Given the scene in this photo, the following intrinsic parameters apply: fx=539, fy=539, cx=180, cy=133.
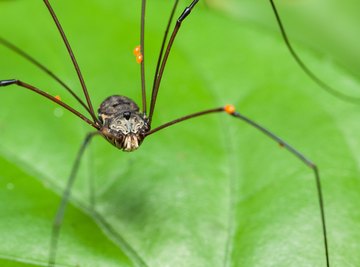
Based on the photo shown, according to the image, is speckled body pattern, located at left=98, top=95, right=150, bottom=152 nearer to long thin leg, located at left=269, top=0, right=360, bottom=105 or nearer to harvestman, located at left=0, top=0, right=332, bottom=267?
harvestman, located at left=0, top=0, right=332, bottom=267

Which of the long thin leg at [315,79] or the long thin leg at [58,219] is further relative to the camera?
the long thin leg at [315,79]

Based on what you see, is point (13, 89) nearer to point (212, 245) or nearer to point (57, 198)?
point (57, 198)

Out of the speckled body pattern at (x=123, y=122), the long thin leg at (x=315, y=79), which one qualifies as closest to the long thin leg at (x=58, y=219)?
the speckled body pattern at (x=123, y=122)

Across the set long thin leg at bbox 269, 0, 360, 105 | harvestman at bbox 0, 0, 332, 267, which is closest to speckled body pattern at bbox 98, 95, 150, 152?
harvestman at bbox 0, 0, 332, 267

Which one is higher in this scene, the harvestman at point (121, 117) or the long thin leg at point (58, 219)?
the harvestman at point (121, 117)

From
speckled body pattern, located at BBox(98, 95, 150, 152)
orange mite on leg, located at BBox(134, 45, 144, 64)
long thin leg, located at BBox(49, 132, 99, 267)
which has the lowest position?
long thin leg, located at BBox(49, 132, 99, 267)

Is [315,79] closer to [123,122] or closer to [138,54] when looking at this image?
[138,54]

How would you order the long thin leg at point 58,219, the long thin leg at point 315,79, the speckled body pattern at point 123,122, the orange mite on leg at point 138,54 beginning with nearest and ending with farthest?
the long thin leg at point 58,219
the speckled body pattern at point 123,122
the orange mite on leg at point 138,54
the long thin leg at point 315,79

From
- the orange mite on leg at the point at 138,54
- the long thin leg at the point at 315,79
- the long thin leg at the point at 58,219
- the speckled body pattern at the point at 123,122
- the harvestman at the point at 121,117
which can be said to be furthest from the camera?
the long thin leg at the point at 315,79

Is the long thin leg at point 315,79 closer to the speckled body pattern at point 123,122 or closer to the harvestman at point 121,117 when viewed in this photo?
the harvestman at point 121,117
